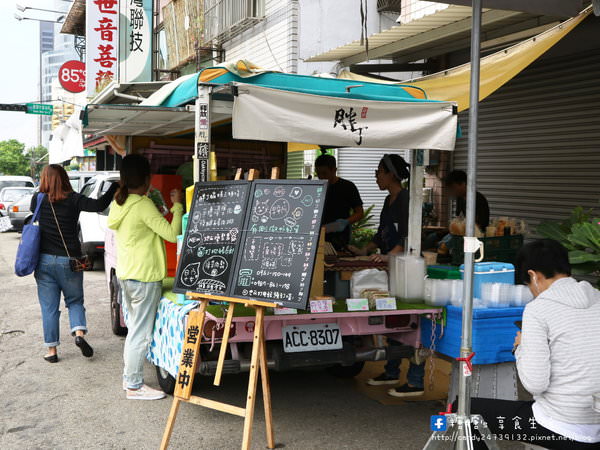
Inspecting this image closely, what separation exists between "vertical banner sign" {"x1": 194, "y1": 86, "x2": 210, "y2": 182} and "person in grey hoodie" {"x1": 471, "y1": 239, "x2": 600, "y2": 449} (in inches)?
106

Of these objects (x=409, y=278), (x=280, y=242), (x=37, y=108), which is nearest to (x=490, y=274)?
(x=409, y=278)

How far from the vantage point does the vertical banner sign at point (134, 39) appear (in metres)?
17.8

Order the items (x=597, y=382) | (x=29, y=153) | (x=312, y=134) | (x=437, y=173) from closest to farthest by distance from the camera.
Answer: (x=597, y=382), (x=312, y=134), (x=437, y=173), (x=29, y=153)

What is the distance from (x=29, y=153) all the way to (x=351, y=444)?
107330mm

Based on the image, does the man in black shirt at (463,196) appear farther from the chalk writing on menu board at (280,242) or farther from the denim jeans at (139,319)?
the denim jeans at (139,319)

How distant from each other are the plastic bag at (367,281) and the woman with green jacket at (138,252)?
159 centimetres

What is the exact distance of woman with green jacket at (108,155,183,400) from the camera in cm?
548

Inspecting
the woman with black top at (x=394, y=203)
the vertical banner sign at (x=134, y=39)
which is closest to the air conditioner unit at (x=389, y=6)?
the vertical banner sign at (x=134, y=39)

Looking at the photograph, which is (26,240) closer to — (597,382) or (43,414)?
(43,414)

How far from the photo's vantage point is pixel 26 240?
647cm

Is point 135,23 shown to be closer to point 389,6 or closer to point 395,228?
point 389,6

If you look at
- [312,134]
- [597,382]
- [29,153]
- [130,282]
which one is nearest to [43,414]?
[130,282]

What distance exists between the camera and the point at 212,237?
15.0 ft

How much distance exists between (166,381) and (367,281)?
2.09 metres
